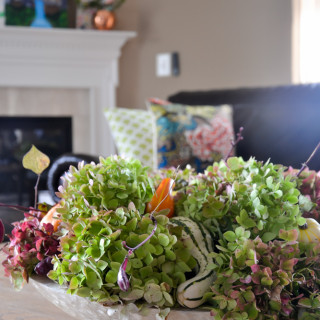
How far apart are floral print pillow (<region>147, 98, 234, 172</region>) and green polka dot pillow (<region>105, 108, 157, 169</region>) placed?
8cm

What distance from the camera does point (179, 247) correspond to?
56 cm

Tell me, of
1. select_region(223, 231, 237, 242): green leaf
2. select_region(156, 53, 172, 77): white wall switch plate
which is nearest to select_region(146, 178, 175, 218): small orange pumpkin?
select_region(223, 231, 237, 242): green leaf

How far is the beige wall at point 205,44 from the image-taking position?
3525 millimetres

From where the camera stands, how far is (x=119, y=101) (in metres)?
4.09

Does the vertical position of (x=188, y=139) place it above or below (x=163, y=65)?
below

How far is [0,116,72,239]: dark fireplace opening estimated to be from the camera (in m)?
3.87

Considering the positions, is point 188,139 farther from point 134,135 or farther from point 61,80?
point 61,80

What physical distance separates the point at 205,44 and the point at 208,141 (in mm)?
1521

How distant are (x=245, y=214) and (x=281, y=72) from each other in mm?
3109

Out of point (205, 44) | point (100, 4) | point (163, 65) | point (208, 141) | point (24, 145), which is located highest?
point (100, 4)

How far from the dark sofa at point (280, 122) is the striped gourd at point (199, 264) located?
72.5 inches

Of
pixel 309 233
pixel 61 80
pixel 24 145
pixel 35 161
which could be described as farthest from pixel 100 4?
pixel 309 233

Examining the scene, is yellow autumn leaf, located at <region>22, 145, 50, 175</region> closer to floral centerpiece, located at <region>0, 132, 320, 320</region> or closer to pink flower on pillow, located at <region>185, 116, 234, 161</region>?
floral centerpiece, located at <region>0, 132, 320, 320</region>

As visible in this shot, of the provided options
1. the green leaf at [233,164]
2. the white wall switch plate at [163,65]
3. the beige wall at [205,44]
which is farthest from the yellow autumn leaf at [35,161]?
the white wall switch plate at [163,65]
